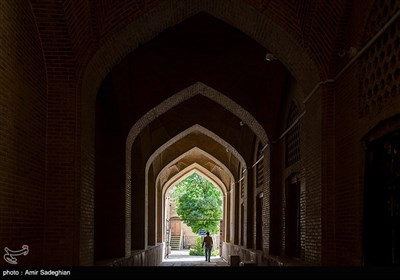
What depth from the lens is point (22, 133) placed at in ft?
20.8

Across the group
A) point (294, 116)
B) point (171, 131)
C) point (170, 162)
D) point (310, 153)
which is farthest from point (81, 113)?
point (170, 162)

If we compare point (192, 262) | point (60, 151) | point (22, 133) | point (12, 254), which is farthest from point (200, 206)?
point (12, 254)

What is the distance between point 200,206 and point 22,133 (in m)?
30.6

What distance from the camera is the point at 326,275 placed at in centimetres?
281

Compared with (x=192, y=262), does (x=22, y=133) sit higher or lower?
higher

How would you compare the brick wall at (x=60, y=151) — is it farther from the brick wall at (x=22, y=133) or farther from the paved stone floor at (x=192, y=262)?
the paved stone floor at (x=192, y=262)

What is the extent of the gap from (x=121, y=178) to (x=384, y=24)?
7251mm

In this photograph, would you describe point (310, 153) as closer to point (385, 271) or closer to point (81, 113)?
point (81, 113)

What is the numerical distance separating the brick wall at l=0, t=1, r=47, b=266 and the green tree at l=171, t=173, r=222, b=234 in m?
29.3

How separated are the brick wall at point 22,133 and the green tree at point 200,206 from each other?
29.3 meters

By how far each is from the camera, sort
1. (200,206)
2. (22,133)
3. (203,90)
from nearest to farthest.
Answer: (22,133)
(203,90)
(200,206)

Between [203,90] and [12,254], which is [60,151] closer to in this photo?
[12,254]

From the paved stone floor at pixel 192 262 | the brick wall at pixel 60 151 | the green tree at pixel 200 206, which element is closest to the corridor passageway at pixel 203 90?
the brick wall at pixel 60 151

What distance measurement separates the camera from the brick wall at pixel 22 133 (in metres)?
5.64
